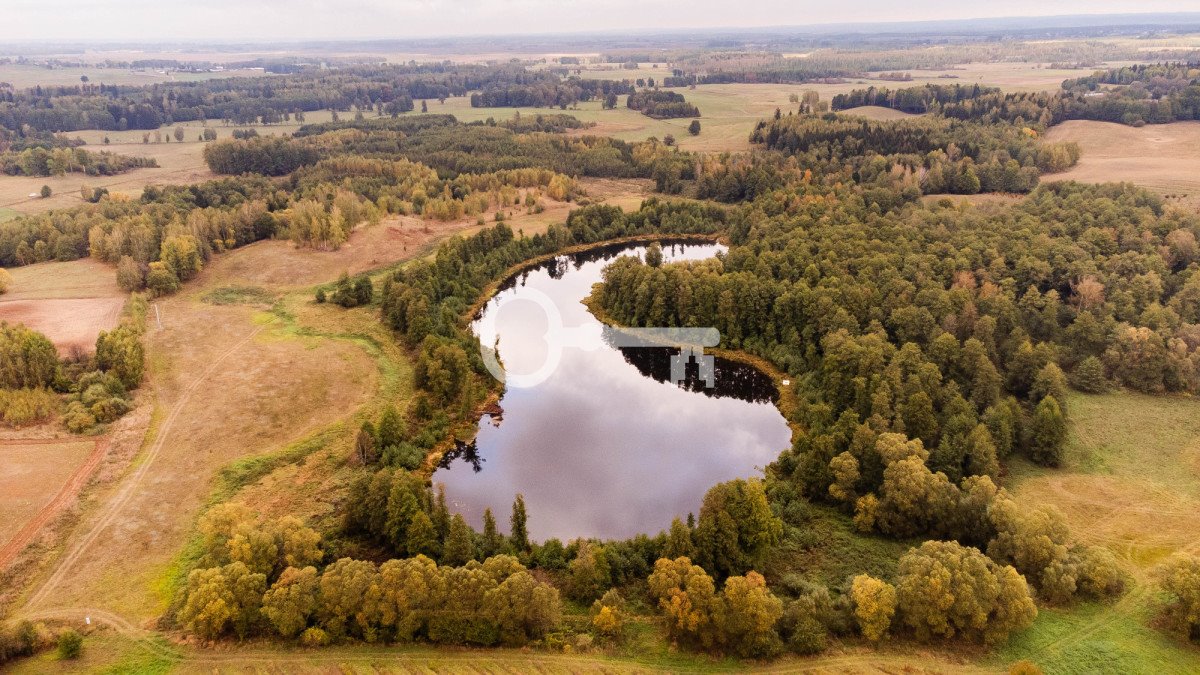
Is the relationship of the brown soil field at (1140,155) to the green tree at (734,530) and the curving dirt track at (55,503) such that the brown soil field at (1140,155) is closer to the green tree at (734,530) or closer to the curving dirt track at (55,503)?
the green tree at (734,530)

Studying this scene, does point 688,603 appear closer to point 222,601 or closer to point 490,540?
point 490,540

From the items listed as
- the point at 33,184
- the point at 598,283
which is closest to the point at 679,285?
the point at 598,283

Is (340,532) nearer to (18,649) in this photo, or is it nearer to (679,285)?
(18,649)

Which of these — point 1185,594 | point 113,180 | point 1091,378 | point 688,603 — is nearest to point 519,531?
point 688,603

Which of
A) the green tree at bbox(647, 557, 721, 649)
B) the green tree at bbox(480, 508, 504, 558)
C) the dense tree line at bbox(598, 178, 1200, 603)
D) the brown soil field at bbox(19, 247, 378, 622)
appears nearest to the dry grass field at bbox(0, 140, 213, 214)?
the brown soil field at bbox(19, 247, 378, 622)

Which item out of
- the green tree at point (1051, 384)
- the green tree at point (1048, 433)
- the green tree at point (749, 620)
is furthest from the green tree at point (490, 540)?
the green tree at point (1051, 384)

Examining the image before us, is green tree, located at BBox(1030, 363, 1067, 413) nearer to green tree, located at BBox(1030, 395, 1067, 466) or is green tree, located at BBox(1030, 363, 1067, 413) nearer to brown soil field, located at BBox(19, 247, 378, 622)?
green tree, located at BBox(1030, 395, 1067, 466)

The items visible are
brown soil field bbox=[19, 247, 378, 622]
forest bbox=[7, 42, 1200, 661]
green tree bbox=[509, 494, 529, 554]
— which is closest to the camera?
forest bbox=[7, 42, 1200, 661]
